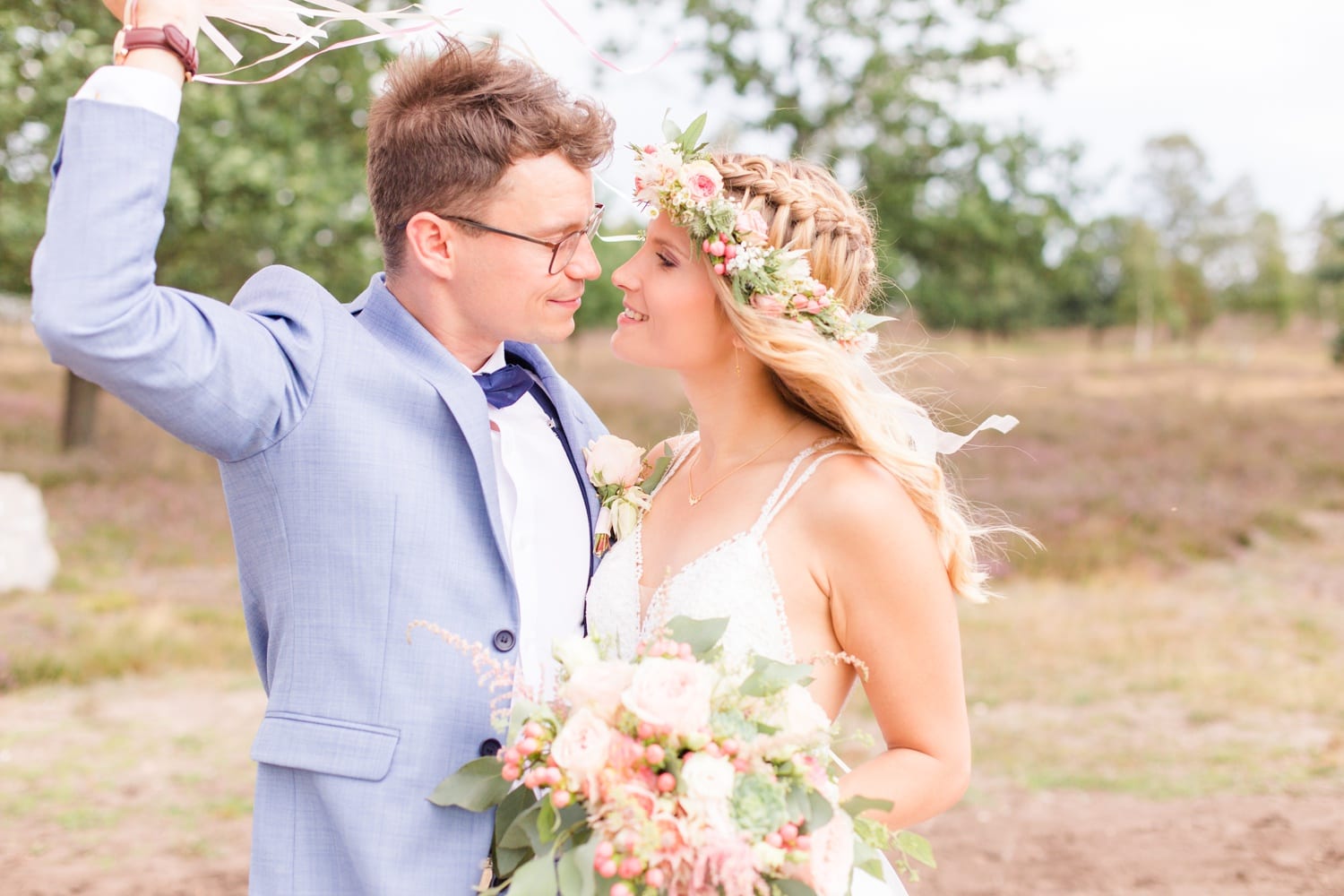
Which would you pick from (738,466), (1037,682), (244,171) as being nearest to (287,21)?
(738,466)

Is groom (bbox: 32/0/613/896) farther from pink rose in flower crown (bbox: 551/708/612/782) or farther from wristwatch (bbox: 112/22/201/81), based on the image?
pink rose in flower crown (bbox: 551/708/612/782)

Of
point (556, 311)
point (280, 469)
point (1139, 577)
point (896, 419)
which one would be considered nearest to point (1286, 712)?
point (1139, 577)

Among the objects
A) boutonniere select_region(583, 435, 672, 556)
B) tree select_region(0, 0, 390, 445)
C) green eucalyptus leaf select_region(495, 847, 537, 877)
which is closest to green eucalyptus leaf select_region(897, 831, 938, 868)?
green eucalyptus leaf select_region(495, 847, 537, 877)

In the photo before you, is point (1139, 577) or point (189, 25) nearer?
point (189, 25)

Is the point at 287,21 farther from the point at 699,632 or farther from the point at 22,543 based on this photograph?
the point at 22,543

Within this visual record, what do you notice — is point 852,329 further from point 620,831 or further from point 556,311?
point 620,831

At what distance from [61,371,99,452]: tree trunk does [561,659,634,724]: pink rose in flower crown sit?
50.5 ft

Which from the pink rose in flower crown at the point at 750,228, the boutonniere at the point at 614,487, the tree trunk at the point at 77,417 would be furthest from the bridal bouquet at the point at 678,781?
the tree trunk at the point at 77,417

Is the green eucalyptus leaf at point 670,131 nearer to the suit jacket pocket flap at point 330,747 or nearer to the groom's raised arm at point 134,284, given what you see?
the groom's raised arm at point 134,284

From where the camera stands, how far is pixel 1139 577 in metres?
11.4

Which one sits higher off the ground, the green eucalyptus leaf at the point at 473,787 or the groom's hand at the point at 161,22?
the groom's hand at the point at 161,22

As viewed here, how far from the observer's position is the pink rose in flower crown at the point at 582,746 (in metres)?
2.00

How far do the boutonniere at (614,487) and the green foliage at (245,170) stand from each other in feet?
26.6

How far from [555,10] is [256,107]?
11455 millimetres
